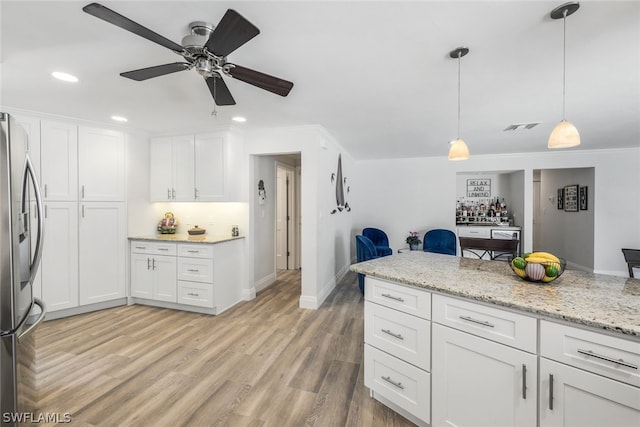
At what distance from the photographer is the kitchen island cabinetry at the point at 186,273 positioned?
3.40 metres

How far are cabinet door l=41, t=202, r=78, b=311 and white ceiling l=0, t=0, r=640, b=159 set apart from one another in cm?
114

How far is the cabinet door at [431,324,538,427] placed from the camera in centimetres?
125

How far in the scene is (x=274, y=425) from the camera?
1.69m

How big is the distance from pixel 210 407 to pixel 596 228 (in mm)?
6807

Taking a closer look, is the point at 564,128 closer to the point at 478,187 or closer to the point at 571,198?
the point at 478,187

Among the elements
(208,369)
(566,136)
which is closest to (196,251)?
(208,369)

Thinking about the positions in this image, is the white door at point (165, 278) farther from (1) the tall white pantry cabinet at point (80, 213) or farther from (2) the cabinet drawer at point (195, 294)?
(1) the tall white pantry cabinet at point (80, 213)

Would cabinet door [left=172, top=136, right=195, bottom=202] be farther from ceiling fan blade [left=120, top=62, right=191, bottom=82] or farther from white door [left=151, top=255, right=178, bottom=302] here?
ceiling fan blade [left=120, top=62, right=191, bottom=82]

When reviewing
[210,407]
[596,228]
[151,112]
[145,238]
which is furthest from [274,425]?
[596,228]

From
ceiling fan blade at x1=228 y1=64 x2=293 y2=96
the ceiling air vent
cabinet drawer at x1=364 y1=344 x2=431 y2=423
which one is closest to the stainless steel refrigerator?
ceiling fan blade at x1=228 y1=64 x2=293 y2=96

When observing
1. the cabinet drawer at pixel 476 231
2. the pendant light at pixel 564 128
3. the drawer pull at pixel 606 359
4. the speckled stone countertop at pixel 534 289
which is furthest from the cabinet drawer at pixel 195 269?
the cabinet drawer at pixel 476 231

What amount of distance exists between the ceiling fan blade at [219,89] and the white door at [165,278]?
2249 mm

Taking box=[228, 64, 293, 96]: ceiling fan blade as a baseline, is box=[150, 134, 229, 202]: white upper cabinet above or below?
below

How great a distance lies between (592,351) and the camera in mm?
1085
